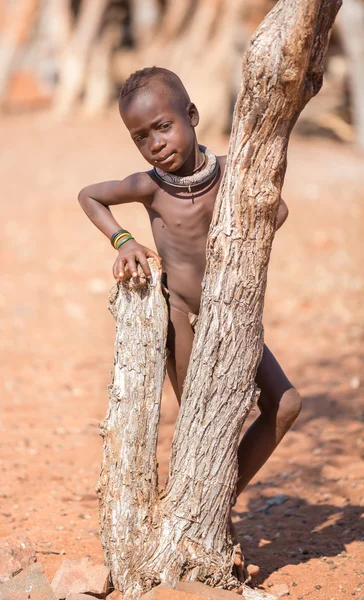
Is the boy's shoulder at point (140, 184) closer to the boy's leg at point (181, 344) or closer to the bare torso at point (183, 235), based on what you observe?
the bare torso at point (183, 235)

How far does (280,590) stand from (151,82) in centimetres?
199

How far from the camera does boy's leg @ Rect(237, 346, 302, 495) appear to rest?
120 inches

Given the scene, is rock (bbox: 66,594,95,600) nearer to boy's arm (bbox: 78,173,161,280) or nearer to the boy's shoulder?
boy's arm (bbox: 78,173,161,280)

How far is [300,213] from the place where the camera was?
29.6 feet

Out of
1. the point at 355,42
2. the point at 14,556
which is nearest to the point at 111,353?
the point at 14,556

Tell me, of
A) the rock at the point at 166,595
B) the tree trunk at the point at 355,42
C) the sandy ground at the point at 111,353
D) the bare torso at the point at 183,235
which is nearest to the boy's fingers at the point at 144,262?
the bare torso at the point at 183,235

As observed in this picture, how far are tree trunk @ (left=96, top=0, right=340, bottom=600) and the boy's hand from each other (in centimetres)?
12

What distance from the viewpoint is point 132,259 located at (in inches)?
107

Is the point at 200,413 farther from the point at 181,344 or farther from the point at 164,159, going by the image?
the point at 164,159

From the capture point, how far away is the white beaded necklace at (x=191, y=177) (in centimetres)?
282

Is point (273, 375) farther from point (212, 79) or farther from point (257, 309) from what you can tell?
point (212, 79)

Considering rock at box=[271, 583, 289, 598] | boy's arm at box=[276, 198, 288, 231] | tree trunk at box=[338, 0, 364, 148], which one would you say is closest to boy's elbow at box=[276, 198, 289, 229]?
boy's arm at box=[276, 198, 288, 231]

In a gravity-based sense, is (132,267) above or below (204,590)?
above

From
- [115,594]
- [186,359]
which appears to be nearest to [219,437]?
[186,359]
